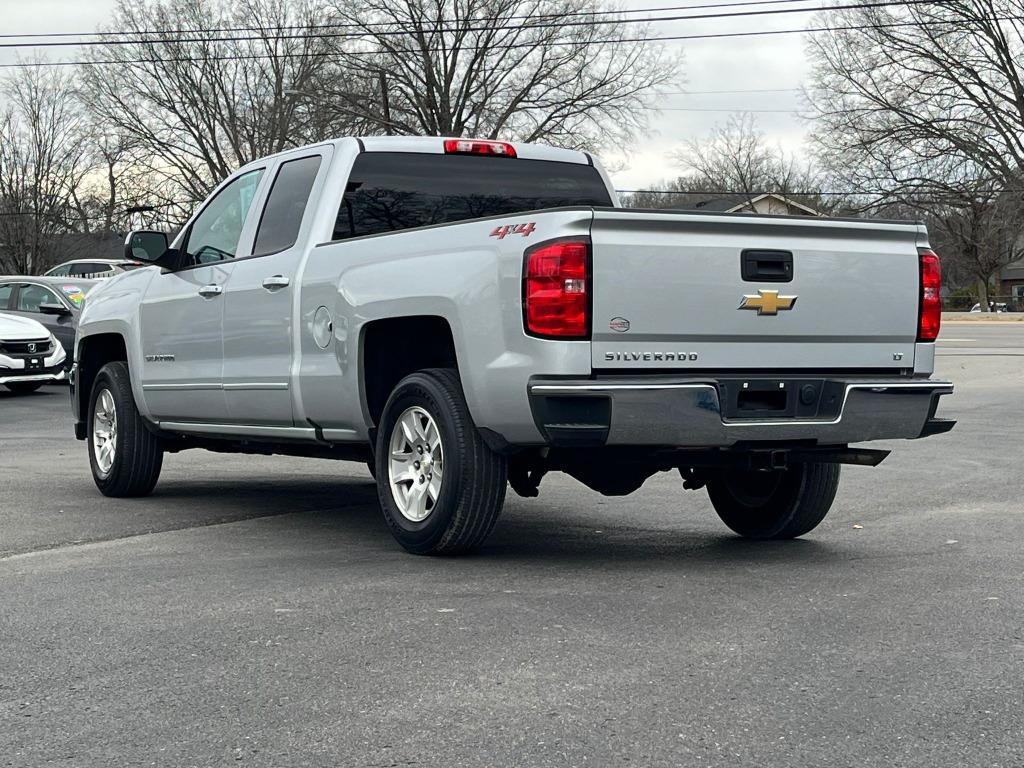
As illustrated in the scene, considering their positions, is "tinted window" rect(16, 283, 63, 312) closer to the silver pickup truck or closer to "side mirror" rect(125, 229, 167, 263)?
"side mirror" rect(125, 229, 167, 263)

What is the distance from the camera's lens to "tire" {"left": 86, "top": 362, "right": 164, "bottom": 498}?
9164mm

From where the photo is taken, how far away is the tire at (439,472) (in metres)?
6.33

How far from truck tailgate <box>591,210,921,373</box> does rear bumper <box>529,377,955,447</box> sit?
13 cm

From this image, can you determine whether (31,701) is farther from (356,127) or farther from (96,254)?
(96,254)

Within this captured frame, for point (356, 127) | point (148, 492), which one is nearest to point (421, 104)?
point (356, 127)

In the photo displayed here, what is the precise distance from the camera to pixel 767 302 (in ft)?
20.5

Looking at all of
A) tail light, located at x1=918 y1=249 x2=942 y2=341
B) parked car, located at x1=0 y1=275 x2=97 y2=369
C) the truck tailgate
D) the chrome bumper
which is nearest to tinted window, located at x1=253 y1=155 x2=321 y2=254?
the truck tailgate

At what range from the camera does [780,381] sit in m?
6.23

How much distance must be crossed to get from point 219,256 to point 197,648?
3968 millimetres

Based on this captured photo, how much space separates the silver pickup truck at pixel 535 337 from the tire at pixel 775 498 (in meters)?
0.01

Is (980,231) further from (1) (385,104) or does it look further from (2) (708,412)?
(2) (708,412)

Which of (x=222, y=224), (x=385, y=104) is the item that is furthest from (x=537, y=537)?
(x=385, y=104)

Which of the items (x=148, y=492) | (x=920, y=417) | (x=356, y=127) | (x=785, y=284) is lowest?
(x=148, y=492)

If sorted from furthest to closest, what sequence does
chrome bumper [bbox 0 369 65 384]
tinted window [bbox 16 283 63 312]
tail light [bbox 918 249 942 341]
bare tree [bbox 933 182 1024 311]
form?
bare tree [bbox 933 182 1024 311], tinted window [bbox 16 283 63 312], chrome bumper [bbox 0 369 65 384], tail light [bbox 918 249 942 341]
